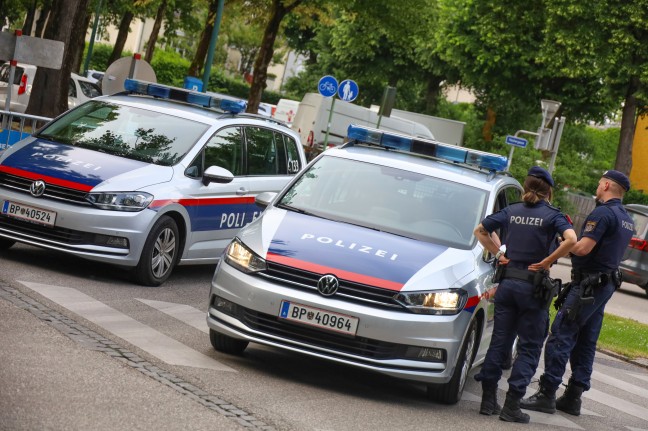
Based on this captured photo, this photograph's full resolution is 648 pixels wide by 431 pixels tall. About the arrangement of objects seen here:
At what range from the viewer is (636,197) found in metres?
52.4

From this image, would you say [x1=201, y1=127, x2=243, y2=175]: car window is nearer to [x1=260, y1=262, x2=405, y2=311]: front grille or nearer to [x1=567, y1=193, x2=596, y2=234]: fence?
[x1=260, y1=262, x2=405, y2=311]: front grille

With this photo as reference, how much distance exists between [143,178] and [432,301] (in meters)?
4.26

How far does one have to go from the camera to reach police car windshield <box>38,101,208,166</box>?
12.6 m

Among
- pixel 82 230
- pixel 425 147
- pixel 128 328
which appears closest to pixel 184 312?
pixel 82 230

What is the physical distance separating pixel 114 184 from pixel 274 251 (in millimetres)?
3370

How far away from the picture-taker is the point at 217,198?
A: 13.1 m

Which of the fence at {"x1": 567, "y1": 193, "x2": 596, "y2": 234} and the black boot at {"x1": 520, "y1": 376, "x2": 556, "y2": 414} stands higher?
the black boot at {"x1": 520, "y1": 376, "x2": 556, "y2": 414}

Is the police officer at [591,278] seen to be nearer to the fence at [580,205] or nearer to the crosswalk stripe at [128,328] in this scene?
the crosswalk stripe at [128,328]

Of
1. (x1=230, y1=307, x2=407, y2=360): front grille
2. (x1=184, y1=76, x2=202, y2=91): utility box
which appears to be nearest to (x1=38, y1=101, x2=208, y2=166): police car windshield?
(x1=230, y1=307, x2=407, y2=360): front grille

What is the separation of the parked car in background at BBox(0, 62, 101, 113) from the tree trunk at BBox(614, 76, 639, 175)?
50.9 ft

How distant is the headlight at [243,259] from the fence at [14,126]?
8.50 metres

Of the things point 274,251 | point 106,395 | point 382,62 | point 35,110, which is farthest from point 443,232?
point 382,62

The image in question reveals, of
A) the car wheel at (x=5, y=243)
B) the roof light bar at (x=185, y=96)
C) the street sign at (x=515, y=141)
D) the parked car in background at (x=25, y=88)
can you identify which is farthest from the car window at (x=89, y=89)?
the car wheel at (x=5, y=243)

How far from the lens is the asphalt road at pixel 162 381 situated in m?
6.96
